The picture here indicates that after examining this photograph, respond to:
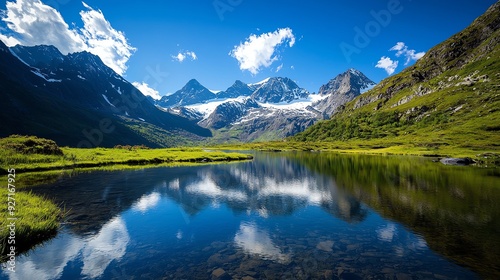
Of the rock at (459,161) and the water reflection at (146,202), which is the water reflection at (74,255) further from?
the rock at (459,161)

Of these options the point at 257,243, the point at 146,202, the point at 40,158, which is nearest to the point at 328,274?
the point at 257,243

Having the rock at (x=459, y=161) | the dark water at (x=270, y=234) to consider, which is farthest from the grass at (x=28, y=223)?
the rock at (x=459, y=161)

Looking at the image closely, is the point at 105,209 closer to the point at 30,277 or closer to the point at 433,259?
the point at 30,277

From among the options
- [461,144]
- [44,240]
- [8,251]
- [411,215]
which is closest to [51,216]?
[44,240]

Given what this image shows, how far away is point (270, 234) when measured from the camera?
25.5 metres

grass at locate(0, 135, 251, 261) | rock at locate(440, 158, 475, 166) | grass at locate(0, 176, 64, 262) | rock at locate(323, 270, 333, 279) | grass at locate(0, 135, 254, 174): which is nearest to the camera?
rock at locate(323, 270, 333, 279)

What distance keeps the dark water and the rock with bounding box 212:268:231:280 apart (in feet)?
1.00

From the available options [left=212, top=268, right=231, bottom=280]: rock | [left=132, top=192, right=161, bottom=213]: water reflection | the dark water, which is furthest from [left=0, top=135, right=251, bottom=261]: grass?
[left=212, top=268, right=231, bottom=280]: rock

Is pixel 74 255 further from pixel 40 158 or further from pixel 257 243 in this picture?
pixel 40 158

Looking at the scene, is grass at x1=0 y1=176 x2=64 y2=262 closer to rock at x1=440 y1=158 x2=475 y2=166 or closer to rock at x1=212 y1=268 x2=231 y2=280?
rock at x1=212 y1=268 x2=231 y2=280

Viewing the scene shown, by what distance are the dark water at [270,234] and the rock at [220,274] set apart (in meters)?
0.31

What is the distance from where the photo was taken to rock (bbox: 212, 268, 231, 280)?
16866 mm

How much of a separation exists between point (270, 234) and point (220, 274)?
9.02m

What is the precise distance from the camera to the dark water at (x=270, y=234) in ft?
59.1
